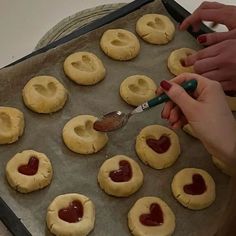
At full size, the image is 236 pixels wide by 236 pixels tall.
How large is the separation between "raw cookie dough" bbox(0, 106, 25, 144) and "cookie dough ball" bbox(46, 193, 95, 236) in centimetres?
17

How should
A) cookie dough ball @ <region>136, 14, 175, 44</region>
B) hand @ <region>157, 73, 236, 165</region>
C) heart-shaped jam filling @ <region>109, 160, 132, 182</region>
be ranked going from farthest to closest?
1. cookie dough ball @ <region>136, 14, 175, 44</region>
2. heart-shaped jam filling @ <region>109, 160, 132, 182</region>
3. hand @ <region>157, 73, 236, 165</region>

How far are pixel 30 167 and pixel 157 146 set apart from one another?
27 centimetres

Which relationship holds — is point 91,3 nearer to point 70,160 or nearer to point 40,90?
point 40,90

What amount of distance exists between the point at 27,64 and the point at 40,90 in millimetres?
63

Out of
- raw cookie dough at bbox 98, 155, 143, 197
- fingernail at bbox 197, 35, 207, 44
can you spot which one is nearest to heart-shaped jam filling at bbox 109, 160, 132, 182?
raw cookie dough at bbox 98, 155, 143, 197

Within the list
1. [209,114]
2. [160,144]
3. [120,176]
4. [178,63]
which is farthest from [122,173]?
[178,63]

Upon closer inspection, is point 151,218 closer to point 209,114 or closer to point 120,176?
point 120,176

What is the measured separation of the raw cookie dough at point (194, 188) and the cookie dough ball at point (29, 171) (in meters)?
0.25

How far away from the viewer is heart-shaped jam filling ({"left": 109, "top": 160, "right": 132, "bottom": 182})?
3.37 ft

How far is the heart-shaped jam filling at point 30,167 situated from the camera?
1012mm

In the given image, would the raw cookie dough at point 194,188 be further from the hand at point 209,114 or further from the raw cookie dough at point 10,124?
the raw cookie dough at point 10,124

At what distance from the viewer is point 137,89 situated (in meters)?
1.19

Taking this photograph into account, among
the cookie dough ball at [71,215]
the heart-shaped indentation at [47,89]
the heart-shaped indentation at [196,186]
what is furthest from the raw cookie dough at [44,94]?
the heart-shaped indentation at [196,186]

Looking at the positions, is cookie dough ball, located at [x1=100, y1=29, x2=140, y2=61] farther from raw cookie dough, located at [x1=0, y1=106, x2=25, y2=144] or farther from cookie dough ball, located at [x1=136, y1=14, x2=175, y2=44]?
raw cookie dough, located at [x1=0, y1=106, x2=25, y2=144]
